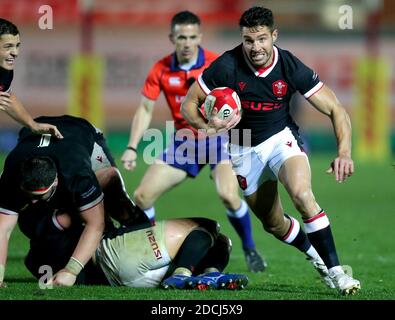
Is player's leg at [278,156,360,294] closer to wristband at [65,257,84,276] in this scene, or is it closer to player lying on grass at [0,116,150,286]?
player lying on grass at [0,116,150,286]

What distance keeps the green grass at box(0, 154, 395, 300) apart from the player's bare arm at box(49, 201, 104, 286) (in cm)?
13

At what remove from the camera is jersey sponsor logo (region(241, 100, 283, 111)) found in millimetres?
7445

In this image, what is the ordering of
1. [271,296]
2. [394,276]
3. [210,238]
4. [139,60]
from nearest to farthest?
1. [271,296]
2. [210,238]
3. [394,276]
4. [139,60]

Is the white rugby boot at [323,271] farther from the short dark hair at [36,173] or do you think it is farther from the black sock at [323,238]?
the short dark hair at [36,173]

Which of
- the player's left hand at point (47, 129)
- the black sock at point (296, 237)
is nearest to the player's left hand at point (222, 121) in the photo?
the black sock at point (296, 237)

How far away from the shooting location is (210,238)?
712cm

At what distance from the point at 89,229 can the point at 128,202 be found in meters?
0.76

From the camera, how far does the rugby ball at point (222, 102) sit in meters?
7.13

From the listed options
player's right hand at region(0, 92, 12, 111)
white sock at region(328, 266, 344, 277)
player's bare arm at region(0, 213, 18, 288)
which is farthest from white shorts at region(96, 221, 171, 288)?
player's right hand at region(0, 92, 12, 111)

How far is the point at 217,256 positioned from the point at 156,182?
2.16m

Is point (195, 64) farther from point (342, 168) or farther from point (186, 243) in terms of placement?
point (342, 168)
